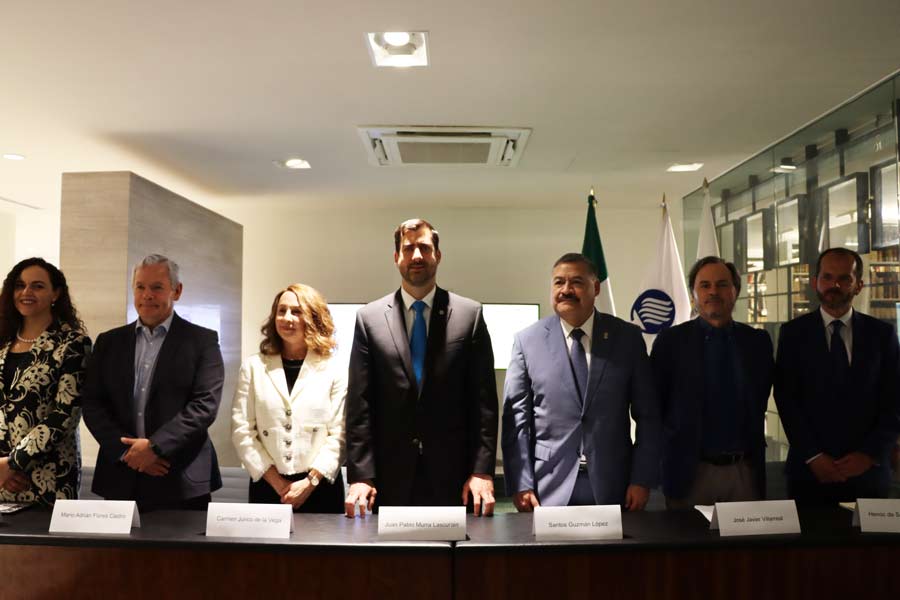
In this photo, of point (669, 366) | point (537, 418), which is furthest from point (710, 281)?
point (537, 418)

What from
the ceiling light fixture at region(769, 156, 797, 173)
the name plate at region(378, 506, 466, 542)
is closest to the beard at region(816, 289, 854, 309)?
the name plate at region(378, 506, 466, 542)

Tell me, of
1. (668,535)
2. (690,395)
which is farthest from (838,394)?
(668,535)

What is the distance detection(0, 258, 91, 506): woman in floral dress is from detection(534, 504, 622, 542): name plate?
183 cm

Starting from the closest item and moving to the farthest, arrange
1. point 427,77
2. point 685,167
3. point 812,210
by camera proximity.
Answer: point 427,77
point 812,210
point 685,167

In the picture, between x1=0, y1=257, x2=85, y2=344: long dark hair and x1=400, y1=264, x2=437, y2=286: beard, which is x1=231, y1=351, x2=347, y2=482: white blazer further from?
x1=0, y1=257, x2=85, y2=344: long dark hair

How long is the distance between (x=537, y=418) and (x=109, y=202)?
3517 mm

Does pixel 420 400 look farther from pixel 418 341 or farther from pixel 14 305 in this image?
pixel 14 305

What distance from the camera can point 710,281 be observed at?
240cm

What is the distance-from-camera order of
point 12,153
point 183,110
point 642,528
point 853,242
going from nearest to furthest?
point 642,528
point 853,242
point 183,110
point 12,153

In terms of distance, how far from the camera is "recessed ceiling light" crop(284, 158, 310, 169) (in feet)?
16.3

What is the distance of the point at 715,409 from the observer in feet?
7.55

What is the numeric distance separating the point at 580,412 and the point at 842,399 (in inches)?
42.0

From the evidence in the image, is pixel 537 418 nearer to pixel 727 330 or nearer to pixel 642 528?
pixel 642 528

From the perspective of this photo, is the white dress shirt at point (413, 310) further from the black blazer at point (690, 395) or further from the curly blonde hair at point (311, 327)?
the black blazer at point (690, 395)
